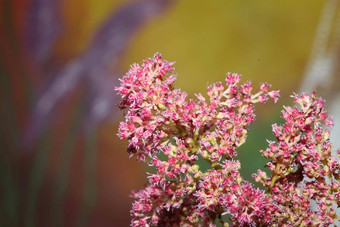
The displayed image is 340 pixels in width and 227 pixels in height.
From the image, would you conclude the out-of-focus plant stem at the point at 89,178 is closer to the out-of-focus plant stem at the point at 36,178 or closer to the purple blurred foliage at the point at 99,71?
the purple blurred foliage at the point at 99,71

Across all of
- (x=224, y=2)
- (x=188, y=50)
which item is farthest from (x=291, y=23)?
(x=188, y=50)

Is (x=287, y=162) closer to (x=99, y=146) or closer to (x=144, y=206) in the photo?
(x=144, y=206)

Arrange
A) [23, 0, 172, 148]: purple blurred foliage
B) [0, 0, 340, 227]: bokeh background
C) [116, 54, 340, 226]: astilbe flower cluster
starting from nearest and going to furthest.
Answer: [116, 54, 340, 226]: astilbe flower cluster < [0, 0, 340, 227]: bokeh background < [23, 0, 172, 148]: purple blurred foliage

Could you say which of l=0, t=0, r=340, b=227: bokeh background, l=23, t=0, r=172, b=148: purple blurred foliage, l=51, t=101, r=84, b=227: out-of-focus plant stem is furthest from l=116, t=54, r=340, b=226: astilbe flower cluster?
l=51, t=101, r=84, b=227: out-of-focus plant stem

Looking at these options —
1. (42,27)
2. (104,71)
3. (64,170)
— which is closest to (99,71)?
(104,71)

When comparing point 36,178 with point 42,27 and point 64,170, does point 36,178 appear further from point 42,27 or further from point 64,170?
point 42,27

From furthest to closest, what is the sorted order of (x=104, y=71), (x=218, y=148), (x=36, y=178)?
(x=36, y=178) < (x=104, y=71) < (x=218, y=148)

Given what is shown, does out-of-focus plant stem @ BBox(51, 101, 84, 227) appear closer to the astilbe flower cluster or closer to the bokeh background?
the bokeh background
